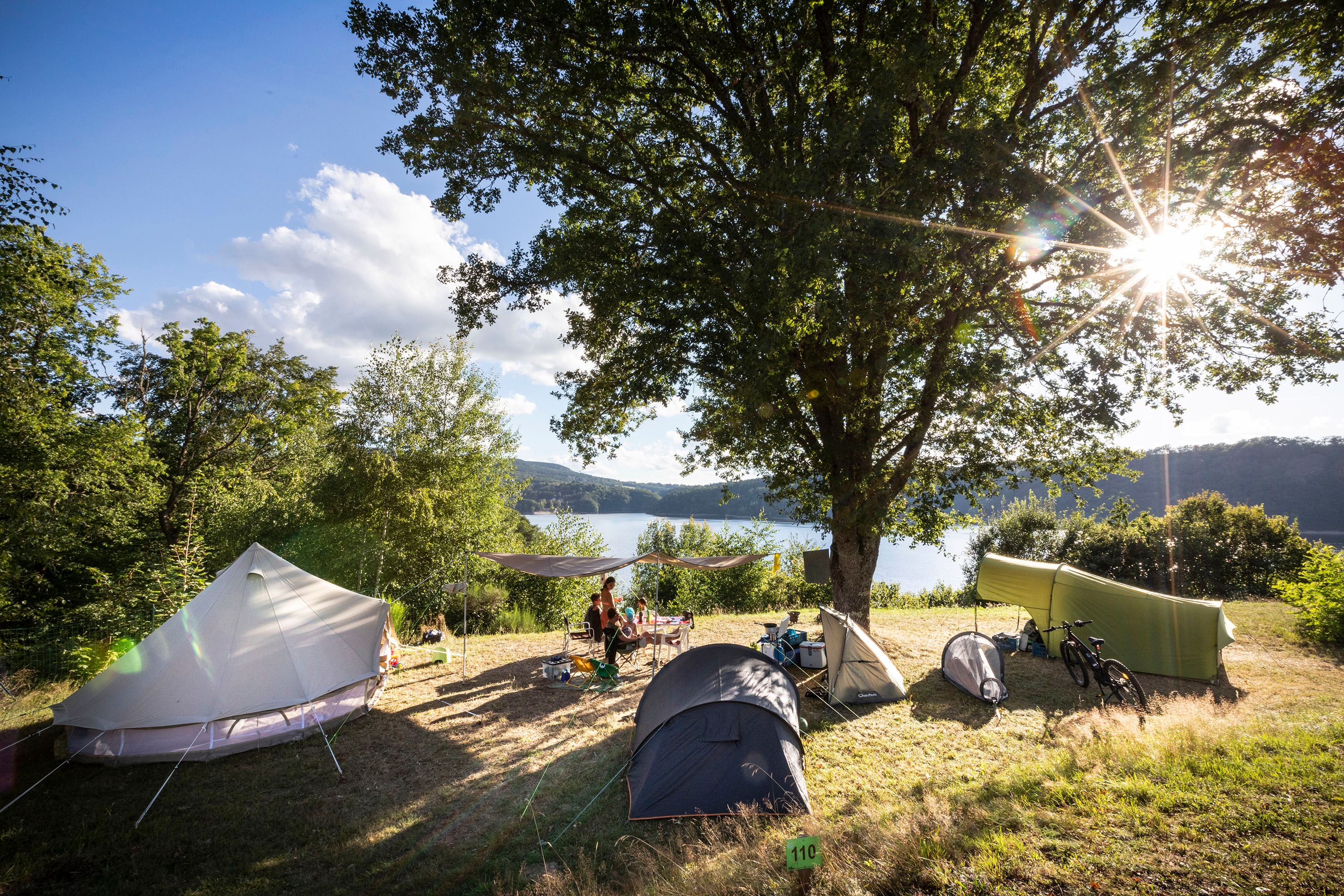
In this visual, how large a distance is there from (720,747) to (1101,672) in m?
6.49

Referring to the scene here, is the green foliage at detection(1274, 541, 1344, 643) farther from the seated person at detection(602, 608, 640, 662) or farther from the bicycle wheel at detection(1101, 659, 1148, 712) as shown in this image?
the seated person at detection(602, 608, 640, 662)

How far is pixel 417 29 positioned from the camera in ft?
24.6

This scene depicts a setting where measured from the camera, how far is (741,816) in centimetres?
471

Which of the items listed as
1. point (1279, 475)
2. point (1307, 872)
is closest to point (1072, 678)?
point (1307, 872)

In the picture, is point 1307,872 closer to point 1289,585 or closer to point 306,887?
point 306,887

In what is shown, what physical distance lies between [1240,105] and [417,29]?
444 inches

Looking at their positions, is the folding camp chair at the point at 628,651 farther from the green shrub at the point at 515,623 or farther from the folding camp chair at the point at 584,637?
the green shrub at the point at 515,623

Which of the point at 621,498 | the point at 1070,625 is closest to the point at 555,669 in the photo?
the point at 1070,625

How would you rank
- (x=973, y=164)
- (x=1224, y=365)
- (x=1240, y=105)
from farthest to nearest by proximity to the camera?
1. (x=1224, y=365)
2. (x=1240, y=105)
3. (x=973, y=164)

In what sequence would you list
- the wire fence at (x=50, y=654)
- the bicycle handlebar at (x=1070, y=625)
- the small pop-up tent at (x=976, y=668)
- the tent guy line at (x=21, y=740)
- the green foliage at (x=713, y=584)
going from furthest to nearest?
the green foliage at (x=713, y=584) → the wire fence at (x=50, y=654) → the bicycle handlebar at (x=1070, y=625) → the small pop-up tent at (x=976, y=668) → the tent guy line at (x=21, y=740)

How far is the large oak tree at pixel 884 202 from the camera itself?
663cm

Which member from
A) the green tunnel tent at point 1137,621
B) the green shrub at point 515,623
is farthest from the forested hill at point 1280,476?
the green shrub at point 515,623

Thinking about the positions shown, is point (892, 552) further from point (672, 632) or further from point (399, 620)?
point (399, 620)

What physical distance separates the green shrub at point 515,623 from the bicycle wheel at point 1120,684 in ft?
42.8
